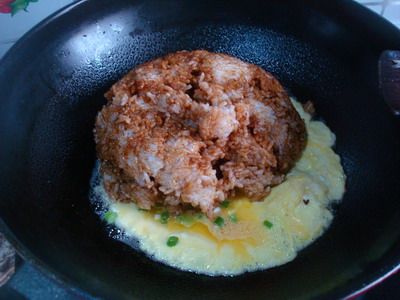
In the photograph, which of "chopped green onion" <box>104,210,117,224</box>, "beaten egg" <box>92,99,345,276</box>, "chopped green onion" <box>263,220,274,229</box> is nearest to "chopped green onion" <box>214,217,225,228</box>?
"beaten egg" <box>92,99,345,276</box>

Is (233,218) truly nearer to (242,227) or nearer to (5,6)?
(242,227)

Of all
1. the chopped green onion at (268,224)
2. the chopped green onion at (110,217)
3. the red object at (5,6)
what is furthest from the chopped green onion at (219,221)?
the red object at (5,6)

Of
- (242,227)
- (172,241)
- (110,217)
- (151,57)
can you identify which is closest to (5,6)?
(151,57)

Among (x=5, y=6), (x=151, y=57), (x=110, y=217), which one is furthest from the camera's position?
(x=5, y=6)

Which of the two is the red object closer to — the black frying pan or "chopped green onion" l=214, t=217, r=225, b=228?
the black frying pan

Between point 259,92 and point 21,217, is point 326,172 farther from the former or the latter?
point 21,217

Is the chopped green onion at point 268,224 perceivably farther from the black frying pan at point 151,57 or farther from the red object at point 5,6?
the red object at point 5,6

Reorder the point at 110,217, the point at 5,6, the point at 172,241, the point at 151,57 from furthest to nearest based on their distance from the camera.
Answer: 1. the point at 5,6
2. the point at 151,57
3. the point at 110,217
4. the point at 172,241
